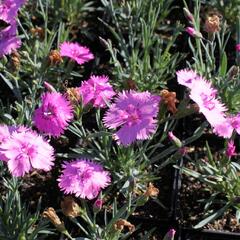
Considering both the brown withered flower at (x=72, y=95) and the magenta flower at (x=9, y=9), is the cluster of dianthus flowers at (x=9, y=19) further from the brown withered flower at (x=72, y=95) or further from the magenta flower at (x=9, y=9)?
the brown withered flower at (x=72, y=95)

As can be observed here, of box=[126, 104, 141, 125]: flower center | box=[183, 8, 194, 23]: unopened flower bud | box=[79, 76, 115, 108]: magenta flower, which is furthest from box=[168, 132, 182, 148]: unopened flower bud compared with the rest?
box=[183, 8, 194, 23]: unopened flower bud

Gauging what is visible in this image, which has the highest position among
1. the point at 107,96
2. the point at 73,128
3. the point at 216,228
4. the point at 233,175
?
the point at 107,96

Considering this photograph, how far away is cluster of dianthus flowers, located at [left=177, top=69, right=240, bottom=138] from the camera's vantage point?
1521 mm

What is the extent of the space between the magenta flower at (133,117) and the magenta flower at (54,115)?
4.9 inches

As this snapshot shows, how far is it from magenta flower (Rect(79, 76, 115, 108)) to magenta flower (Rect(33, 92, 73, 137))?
0.26ft

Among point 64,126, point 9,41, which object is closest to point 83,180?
point 64,126

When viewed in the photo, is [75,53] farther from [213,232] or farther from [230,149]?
[213,232]

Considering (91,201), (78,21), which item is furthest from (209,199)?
(78,21)

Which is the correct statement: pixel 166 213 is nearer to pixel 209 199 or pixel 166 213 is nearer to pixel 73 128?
pixel 209 199

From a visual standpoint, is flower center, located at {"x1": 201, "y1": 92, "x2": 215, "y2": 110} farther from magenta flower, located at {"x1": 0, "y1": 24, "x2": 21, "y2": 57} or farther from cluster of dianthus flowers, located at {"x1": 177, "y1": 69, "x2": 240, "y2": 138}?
magenta flower, located at {"x1": 0, "y1": 24, "x2": 21, "y2": 57}

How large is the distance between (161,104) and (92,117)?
678 mm

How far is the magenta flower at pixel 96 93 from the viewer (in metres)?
1.64

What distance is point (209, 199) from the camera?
5.96 feet

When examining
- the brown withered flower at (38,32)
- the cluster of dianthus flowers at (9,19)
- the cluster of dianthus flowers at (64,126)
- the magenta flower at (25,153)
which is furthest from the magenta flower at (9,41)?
the magenta flower at (25,153)
